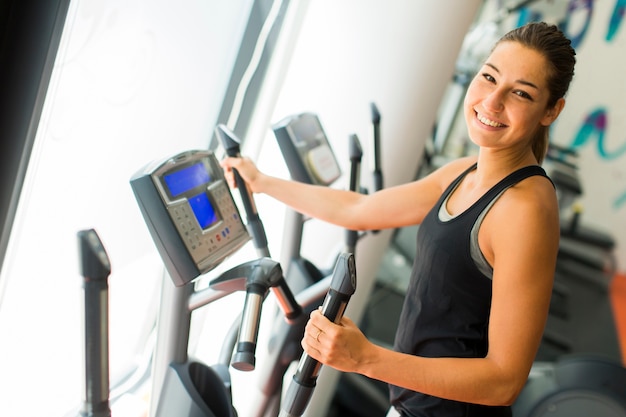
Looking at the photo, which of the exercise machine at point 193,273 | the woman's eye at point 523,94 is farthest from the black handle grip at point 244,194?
the woman's eye at point 523,94

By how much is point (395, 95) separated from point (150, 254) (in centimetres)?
115

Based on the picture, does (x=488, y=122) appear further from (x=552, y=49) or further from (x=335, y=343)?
(x=335, y=343)

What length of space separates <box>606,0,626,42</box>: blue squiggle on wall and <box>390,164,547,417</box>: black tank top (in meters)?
4.99

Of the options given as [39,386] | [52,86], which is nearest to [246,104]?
[52,86]

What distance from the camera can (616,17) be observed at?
548 cm

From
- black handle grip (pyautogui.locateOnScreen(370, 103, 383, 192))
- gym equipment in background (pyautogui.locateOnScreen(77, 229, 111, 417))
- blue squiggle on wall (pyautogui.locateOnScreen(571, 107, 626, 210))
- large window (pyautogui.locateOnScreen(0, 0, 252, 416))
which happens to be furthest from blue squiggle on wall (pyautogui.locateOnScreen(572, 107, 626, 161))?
gym equipment in background (pyautogui.locateOnScreen(77, 229, 111, 417))

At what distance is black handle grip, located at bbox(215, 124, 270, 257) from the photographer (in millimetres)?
1489

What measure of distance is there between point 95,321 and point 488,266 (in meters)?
0.71

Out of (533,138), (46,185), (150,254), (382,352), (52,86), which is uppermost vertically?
(533,138)

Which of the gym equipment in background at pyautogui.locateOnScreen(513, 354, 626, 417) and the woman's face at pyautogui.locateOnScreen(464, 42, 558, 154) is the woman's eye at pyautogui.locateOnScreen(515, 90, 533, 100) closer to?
the woman's face at pyautogui.locateOnScreen(464, 42, 558, 154)

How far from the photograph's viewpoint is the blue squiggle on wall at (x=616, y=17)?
5469 millimetres

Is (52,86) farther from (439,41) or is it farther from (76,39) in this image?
(439,41)

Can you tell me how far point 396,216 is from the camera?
5.05 ft

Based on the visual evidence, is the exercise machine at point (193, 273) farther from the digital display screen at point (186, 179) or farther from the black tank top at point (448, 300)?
the black tank top at point (448, 300)
